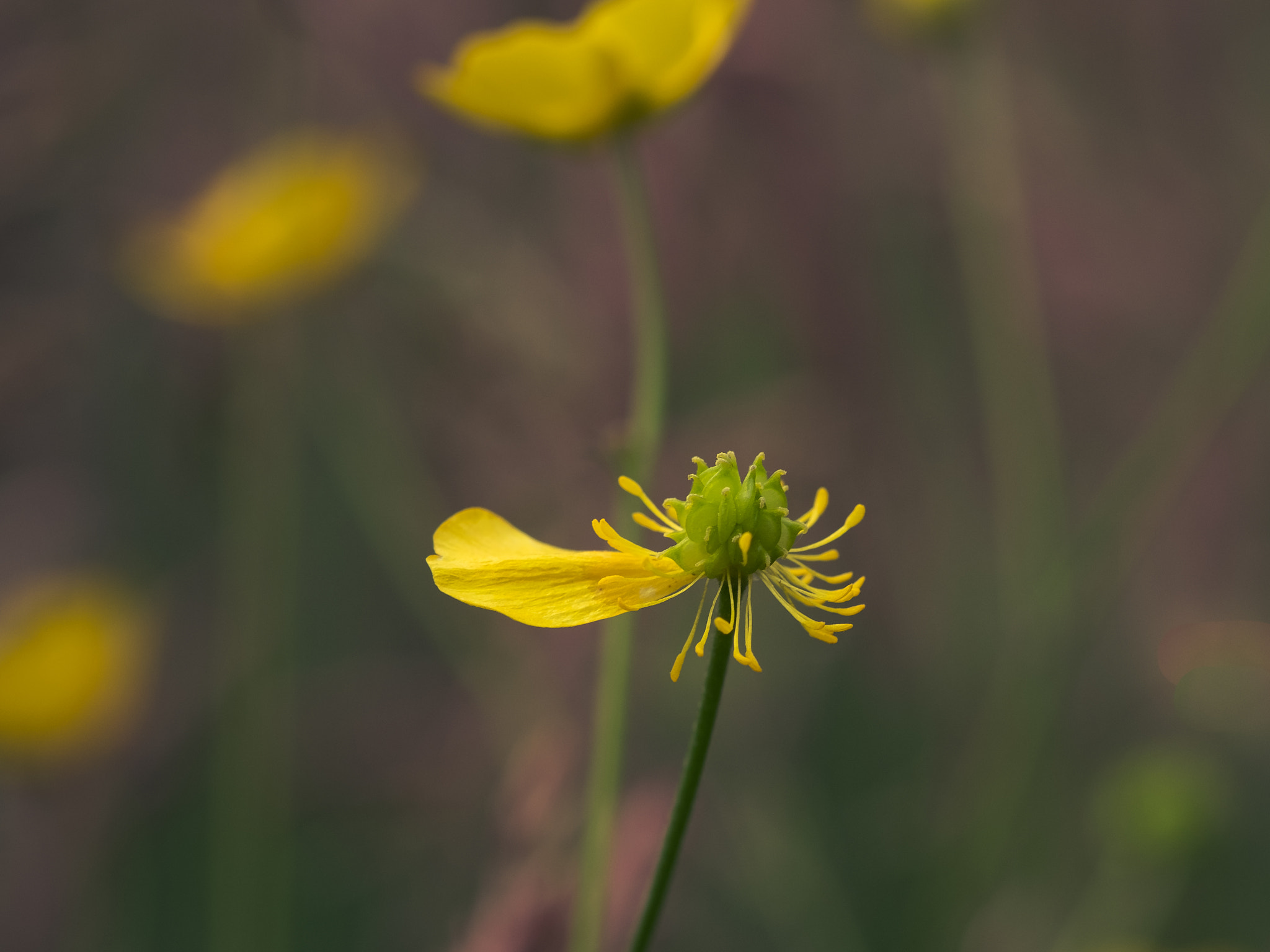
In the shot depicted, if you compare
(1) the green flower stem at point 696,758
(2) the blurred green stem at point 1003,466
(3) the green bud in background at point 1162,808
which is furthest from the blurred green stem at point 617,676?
(3) the green bud in background at point 1162,808

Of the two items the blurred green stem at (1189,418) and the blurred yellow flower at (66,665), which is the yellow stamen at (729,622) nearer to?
the blurred green stem at (1189,418)

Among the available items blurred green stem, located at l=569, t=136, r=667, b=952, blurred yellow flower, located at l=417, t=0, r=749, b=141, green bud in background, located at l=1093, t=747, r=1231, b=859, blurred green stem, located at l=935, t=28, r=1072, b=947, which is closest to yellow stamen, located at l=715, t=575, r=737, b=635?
blurred green stem, located at l=569, t=136, r=667, b=952

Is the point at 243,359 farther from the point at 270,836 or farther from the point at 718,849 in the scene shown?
the point at 718,849

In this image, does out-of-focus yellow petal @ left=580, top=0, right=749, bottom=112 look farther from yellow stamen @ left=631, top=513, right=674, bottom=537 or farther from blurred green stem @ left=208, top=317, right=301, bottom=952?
blurred green stem @ left=208, top=317, right=301, bottom=952

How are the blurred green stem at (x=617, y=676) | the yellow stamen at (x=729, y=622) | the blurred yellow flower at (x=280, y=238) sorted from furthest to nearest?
the blurred yellow flower at (x=280, y=238) < the blurred green stem at (x=617, y=676) < the yellow stamen at (x=729, y=622)

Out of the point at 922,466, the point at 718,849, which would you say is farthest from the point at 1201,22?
the point at 718,849

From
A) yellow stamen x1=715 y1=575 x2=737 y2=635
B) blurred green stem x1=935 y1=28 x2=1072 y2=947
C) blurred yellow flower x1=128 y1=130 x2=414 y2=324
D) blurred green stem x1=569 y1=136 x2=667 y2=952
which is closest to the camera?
yellow stamen x1=715 y1=575 x2=737 y2=635
